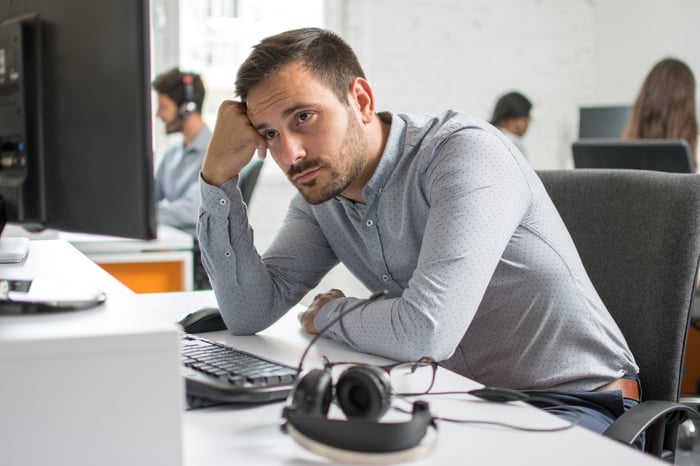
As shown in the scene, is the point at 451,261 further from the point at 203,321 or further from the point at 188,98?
the point at 188,98

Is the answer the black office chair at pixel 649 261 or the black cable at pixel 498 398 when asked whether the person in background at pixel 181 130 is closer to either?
the black office chair at pixel 649 261

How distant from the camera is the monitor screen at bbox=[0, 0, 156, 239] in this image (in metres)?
0.78

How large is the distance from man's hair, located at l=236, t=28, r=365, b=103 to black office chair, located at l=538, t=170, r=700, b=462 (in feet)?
1.52

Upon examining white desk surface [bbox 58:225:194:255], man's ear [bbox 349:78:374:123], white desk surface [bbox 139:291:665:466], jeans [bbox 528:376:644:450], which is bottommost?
jeans [bbox 528:376:644:450]

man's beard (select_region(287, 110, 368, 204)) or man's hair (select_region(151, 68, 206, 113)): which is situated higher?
man's hair (select_region(151, 68, 206, 113))

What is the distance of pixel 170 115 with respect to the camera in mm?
3975

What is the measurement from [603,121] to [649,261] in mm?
3832

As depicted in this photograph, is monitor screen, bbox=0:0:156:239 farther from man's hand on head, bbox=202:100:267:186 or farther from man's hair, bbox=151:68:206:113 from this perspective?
man's hair, bbox=151:68:206:113

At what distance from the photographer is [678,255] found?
4.20ft

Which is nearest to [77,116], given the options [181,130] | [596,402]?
[596,402]

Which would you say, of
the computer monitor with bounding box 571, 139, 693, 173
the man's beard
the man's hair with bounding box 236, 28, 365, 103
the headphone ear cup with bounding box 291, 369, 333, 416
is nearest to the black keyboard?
the headphone ear cup with bounding box 291, 369, 333, 416

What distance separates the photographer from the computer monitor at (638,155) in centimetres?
259

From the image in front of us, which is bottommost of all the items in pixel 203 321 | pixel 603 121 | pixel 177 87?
pixel 203 321

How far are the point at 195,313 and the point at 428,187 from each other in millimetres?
436
